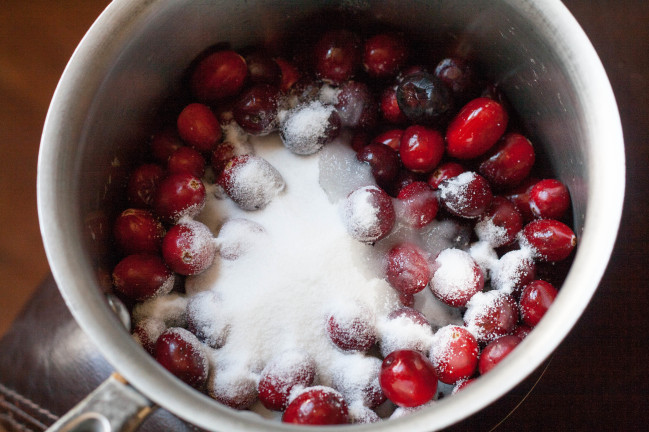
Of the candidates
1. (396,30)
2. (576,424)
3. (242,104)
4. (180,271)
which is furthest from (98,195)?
(576,424)

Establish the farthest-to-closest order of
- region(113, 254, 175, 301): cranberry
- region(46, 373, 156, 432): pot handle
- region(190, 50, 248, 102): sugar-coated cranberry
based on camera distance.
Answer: region(190, 50, 248, 102): sugar-coated cranberry → region(113, 254, 175, 301): cranberry → region(46, 373, 156, 432): pot handle

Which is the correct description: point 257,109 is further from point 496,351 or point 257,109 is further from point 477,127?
point 496,351

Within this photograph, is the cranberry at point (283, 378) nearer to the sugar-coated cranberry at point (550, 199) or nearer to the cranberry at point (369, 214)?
the cranberry at point (369, 214)

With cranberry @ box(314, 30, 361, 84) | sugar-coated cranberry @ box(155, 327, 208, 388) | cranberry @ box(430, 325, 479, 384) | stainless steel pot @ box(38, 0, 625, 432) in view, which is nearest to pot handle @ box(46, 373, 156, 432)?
stainless steel pot @ box(38, 0, 625, 432)

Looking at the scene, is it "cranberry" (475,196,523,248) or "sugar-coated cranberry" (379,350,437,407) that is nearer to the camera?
"sugar-coated cranberry" (379,350,437,407)

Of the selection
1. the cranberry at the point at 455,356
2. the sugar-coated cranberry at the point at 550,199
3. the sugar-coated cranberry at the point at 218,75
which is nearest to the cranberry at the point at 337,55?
the sugar-coated cranberry at the point at 218,75

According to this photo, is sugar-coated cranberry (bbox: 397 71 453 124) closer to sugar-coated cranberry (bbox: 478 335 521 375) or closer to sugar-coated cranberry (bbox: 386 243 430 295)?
sugar-coated cranberry (bbox: 386 243 430 295)

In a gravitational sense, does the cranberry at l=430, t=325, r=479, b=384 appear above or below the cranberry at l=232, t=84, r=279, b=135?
below
